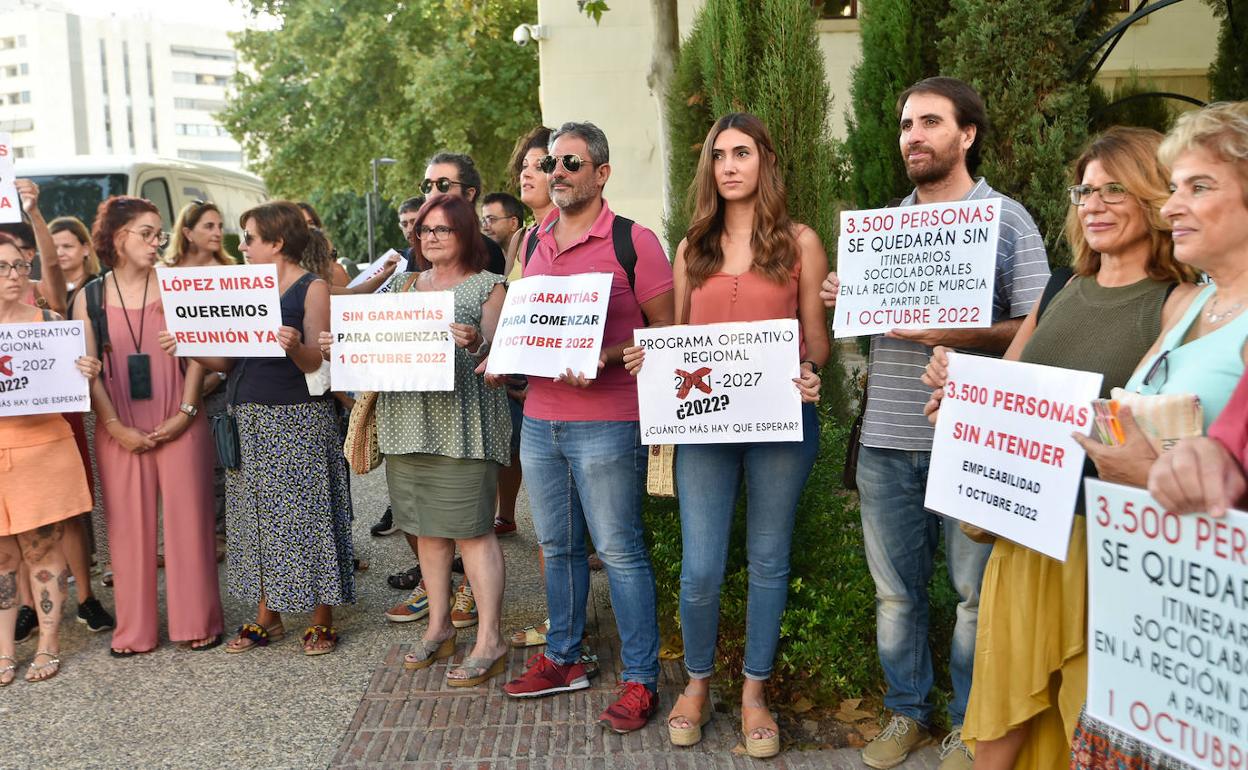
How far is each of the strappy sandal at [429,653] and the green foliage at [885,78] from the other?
12.3 ft

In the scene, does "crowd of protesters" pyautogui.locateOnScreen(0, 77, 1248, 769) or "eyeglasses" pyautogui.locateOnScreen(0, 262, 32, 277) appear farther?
"eyeglasses" pyautogui.locateOnScreen(0, 262, 32, 277)

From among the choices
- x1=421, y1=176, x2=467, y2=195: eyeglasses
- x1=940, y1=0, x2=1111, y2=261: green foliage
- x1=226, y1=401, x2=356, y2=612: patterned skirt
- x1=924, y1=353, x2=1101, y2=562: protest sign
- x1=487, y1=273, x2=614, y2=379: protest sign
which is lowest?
x1=226, y1=401, x2=356, y2=612: patterned skirt

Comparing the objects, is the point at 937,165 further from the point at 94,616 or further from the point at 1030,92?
the point at 94,616

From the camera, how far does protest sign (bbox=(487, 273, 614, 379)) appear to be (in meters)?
3.89

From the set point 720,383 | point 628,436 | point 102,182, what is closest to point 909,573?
point 720,383

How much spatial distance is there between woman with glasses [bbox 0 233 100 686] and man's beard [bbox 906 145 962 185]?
3921mm

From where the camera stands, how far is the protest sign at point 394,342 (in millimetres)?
4531

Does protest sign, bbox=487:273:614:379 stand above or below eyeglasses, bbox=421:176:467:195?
below

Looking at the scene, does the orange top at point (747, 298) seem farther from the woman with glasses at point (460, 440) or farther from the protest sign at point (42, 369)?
the protest sign at point (42, 369)

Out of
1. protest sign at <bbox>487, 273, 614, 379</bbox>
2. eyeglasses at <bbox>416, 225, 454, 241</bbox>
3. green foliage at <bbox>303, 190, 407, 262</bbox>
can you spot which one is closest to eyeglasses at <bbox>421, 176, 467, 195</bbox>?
eyeglasses at <bbox>416, 225, 454, 241</bbox>

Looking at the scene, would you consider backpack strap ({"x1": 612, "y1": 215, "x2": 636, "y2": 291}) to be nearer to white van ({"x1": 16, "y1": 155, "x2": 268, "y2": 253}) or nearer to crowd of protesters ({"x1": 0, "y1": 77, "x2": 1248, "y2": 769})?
crowd of protesters ({"x1": 0, "y1": 77, "x2": 1248, "y2": 769})

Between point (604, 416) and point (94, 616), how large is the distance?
3376mm

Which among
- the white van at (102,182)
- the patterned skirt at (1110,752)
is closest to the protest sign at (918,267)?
the patterned skirt at (1110,752)

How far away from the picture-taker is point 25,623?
18.2 feet
